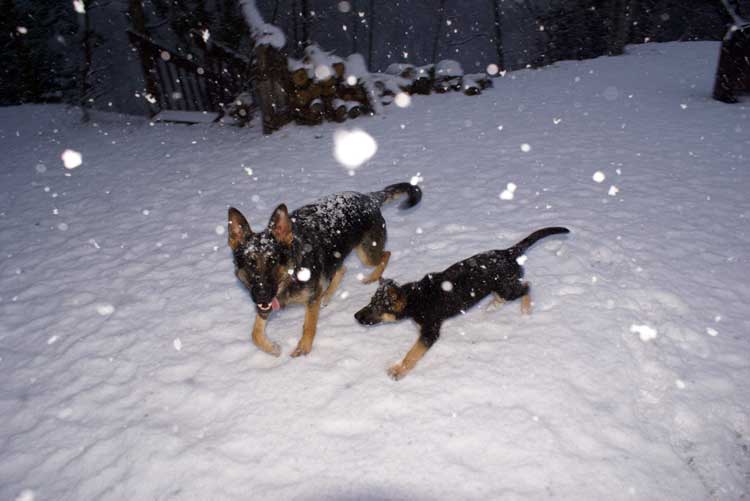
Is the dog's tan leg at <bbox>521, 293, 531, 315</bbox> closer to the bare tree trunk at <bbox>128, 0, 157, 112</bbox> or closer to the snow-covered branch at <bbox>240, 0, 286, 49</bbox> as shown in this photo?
the snow-covered branch at <bbox>240, 0, 286, 49</bbox>

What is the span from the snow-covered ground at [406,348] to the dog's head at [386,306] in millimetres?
444

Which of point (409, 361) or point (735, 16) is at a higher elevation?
point (735, 16)

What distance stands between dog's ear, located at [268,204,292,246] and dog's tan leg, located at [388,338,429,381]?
1381 millimetres

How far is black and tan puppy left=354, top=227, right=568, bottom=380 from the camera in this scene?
336cm

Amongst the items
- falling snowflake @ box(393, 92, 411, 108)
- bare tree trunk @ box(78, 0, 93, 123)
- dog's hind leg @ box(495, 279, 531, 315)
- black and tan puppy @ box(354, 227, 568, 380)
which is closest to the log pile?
falling snowflake @ box(393, 92, 411, 108)

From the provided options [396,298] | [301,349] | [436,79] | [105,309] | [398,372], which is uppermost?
[436,79]

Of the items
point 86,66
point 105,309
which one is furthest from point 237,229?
point 86,66

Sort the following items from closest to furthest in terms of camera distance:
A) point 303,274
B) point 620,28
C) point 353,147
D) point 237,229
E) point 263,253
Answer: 1. point 263,253
2. point 237,229
3. point 303,274
4. point 353,147
5. point 620,28

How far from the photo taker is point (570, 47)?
2283cm

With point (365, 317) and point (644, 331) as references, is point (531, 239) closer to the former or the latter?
point (644, 331)

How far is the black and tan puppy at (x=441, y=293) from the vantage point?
3.36 metres

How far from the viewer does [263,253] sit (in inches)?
111

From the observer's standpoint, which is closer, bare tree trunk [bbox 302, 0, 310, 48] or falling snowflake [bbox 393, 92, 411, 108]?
falling snowflake [bbox 393, 92, 411, 108]

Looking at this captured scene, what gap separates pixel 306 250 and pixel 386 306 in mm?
837
